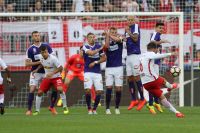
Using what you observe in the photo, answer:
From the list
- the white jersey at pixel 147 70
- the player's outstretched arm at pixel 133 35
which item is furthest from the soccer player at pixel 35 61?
the white jersey at pixel 147 70

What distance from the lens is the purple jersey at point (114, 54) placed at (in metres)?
22.6

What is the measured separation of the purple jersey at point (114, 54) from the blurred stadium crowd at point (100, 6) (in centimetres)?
595

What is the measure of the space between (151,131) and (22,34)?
44.0ft

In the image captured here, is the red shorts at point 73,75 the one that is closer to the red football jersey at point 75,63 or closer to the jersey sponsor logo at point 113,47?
the red football jersey at point 75,63

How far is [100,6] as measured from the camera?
28625mm

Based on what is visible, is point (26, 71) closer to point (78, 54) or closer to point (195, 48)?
point (78, 54)

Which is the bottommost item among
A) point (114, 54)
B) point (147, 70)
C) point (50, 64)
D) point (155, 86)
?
point (155, 86)

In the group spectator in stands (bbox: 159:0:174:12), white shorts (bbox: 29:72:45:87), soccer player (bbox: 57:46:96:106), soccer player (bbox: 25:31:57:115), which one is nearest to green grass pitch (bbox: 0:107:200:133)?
soccer player (bbox: 25:31:57:115)

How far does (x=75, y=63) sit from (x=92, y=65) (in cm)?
479

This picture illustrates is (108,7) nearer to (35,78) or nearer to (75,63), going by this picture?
(75,63)

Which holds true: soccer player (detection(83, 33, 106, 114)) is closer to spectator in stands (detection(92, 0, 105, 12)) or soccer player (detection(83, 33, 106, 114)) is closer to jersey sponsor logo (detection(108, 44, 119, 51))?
jersey sponsor logo (detection(108, 44, 119, 51))

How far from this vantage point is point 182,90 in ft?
87.5

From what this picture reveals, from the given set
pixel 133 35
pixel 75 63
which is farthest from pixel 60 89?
pixel 75 63

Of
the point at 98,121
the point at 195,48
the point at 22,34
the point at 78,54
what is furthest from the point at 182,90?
the point at 98,121
